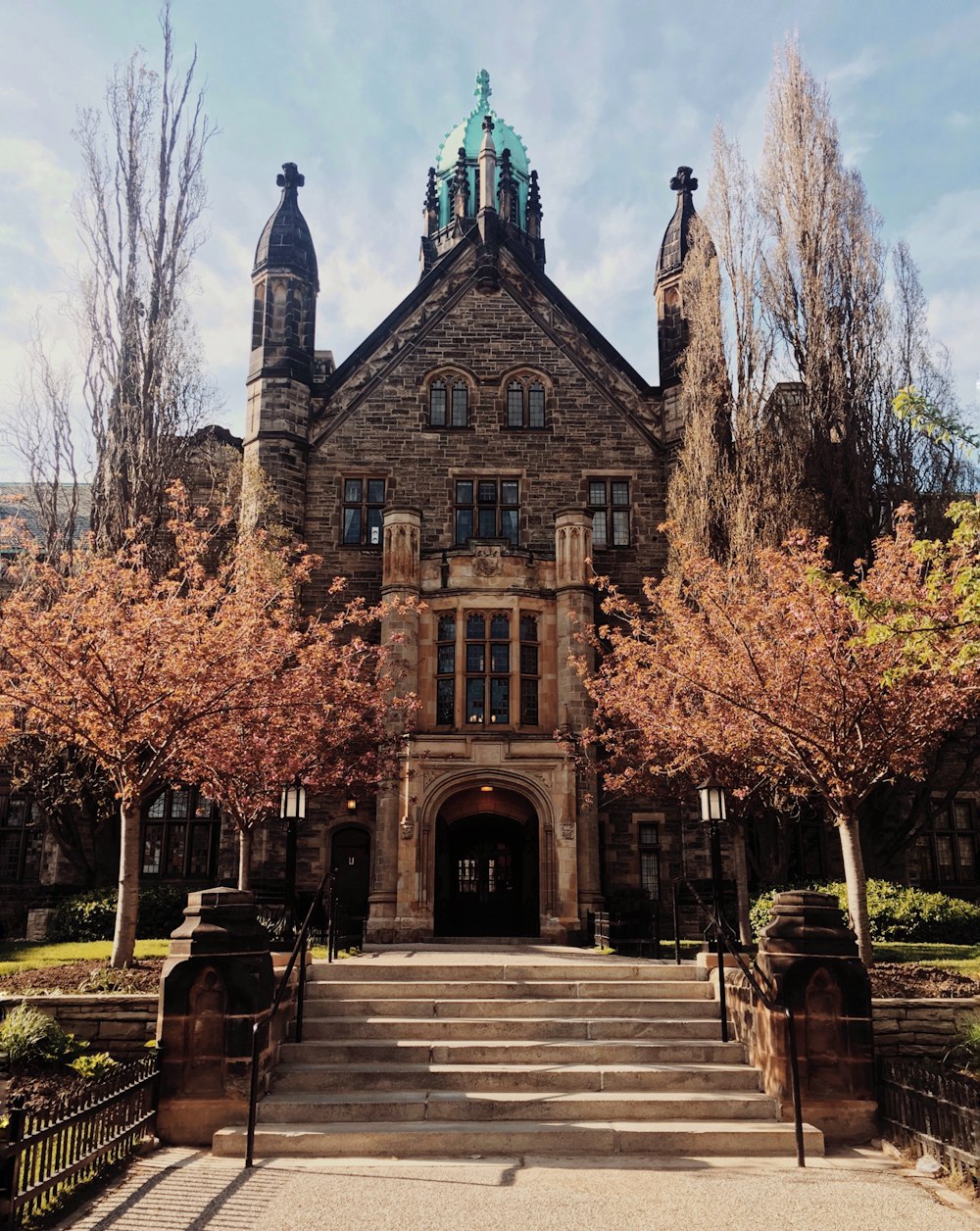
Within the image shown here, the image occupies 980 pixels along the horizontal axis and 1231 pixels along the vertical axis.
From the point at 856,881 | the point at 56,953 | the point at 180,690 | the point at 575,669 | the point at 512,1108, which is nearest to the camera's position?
the point at 512,1108

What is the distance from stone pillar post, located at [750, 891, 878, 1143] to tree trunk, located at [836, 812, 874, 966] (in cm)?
282

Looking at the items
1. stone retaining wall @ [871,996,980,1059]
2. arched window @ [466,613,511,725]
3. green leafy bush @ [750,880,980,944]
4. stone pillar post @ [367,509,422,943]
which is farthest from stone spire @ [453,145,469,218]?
stone retaining wall @ [871,996,980,1059]

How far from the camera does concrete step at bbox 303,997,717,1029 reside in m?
11.7

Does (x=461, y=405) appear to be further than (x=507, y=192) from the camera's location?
No

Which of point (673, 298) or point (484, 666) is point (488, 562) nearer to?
point (484, 666)

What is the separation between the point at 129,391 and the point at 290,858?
12959mm

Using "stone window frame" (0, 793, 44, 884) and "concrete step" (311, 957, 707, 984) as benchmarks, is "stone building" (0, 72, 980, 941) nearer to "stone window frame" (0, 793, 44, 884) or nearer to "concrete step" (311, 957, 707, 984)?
"stone window frame" (0, 793, 44, 884)

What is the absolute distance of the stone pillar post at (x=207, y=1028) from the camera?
9.42m

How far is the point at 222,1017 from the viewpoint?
31.6 ft

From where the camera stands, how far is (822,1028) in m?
9.87

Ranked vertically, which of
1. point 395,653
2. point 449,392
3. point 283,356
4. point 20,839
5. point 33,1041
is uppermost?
point 283,356

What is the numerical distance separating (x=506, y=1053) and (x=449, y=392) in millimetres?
18238

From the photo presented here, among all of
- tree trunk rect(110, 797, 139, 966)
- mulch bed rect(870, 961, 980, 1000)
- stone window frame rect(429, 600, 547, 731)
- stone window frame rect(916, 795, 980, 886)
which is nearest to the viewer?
mulch bed rect(870, 961, 980, 1000)

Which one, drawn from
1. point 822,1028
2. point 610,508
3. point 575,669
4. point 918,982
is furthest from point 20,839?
point 822,1028
